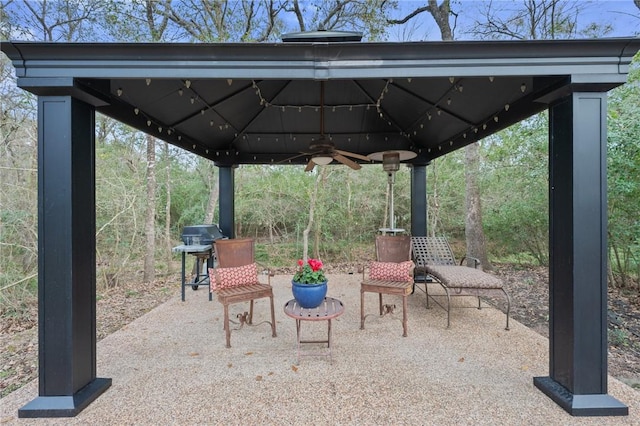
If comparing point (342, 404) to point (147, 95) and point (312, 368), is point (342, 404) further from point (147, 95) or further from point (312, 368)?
point (147, 95)

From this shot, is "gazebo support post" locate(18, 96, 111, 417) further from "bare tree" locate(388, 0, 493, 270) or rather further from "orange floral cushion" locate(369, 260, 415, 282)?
"bare tree" locate(388, 0, 493, 270)

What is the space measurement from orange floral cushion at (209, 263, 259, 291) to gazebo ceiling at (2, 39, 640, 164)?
1832mm

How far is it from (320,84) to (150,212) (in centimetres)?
456

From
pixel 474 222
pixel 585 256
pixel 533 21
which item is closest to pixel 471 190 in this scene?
pixel 474 222

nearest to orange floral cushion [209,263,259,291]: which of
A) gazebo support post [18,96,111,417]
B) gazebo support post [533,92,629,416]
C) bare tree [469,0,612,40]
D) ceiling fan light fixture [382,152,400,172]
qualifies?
gazebo support post [18,96,111,417]

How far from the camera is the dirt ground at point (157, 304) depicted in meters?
2.71

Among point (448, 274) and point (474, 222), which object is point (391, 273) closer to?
point (448, 274)

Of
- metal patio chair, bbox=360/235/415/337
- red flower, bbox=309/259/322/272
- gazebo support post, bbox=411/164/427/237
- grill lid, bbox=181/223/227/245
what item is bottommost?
metal patio chair, bbox=360/235/415/337

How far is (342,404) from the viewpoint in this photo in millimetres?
1933

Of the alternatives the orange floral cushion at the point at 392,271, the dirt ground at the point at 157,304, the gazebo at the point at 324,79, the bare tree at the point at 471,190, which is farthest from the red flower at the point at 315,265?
the bare tree at the point at 471,190

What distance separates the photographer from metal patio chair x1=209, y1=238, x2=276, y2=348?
298cm

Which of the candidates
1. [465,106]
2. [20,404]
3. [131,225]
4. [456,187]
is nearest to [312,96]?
[465,106]

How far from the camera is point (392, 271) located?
3.47m

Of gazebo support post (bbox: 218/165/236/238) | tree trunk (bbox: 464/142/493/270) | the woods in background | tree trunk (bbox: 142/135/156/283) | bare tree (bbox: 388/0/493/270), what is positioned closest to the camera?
the woods in background
